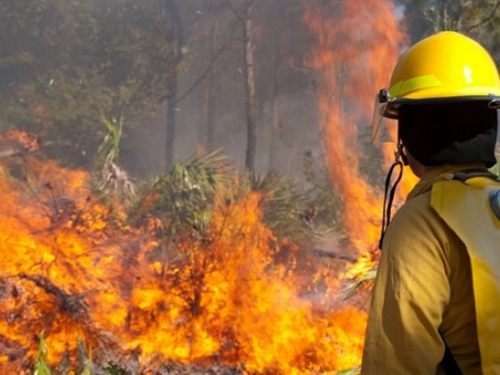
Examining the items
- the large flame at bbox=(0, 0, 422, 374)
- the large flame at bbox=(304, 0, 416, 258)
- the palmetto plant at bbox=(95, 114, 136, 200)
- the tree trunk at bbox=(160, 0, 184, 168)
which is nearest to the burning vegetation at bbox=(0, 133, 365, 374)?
the large flame at bbox=(0, 0, 422, 374)

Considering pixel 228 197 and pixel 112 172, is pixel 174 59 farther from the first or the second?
pixel 228 197

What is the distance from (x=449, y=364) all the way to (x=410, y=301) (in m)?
0.21

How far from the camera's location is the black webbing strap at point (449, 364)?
1.41m

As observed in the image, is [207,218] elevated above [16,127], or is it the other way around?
[16,127]

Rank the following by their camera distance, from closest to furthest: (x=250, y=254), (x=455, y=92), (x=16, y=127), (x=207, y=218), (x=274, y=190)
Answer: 1. (x=455, y=92)
2. (x=250, y=254)
3. (x=207, y=218)
4. (x=274, y=190)
5. (x=16, y=127)

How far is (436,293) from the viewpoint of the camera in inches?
53.1

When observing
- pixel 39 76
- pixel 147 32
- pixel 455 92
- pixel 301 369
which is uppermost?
pixel 147 32

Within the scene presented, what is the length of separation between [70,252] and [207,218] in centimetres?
231

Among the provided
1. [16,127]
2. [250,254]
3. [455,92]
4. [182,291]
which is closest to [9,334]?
[182,291]

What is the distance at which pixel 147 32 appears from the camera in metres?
12.2

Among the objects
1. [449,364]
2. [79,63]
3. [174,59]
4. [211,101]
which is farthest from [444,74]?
[79,63]

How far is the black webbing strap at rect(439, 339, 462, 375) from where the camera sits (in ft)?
4.61

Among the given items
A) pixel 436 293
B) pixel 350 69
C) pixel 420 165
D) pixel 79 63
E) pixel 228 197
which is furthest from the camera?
pixel 79 63

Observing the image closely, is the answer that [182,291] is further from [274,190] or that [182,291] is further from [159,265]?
[274,190]
